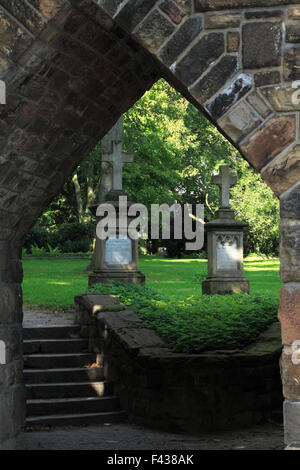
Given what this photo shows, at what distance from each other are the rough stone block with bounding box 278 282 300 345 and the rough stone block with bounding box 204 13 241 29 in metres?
1.65

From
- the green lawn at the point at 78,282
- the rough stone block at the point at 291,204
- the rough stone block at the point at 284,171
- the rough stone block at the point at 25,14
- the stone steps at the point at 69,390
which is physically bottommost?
the stone steps at the point at 69,390

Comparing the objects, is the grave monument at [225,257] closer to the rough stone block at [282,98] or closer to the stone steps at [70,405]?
the stone steps at [70,405]

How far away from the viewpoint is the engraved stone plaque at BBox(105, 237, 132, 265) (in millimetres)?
11719

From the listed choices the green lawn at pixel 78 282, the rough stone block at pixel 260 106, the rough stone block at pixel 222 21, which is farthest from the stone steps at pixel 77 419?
the rough stone block at pixel 222 21

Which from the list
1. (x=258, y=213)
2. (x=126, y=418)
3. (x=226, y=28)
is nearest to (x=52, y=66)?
(x=226, y=28)

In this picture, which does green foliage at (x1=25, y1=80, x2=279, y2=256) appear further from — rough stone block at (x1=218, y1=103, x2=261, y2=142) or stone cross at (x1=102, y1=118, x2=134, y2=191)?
rough stone block at (x1=218, y1=103, x2=261, y2=142)

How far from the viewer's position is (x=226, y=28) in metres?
3.69

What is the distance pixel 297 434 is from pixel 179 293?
385 inches

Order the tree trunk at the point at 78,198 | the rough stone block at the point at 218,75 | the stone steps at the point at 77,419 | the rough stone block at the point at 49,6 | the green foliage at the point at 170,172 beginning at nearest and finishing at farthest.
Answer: the rough stone block at the point at 218,75 → the rough stone block at the point at 49,6 → the stone steps at the point at 77,419 → the green foliage at the point at 170,172 → the tree trunk at the point at 78,198

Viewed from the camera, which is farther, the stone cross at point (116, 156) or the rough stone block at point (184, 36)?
the stone cross at point (116, 156)

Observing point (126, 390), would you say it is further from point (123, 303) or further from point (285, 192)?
point (285, 192)

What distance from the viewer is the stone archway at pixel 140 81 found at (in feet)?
11.9

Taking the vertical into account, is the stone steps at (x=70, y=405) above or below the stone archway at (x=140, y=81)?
below

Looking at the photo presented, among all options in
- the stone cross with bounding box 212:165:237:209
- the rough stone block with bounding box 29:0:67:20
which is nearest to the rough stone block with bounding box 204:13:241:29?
the rough stone block with bounding box 29:0:67:20
